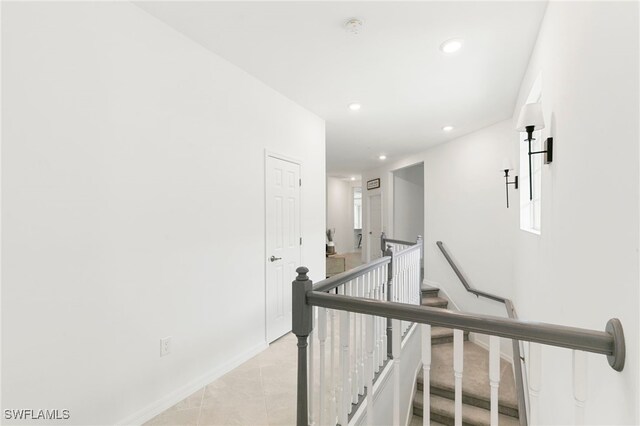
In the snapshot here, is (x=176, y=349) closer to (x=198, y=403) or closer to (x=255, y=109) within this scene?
(x=198, y=403)

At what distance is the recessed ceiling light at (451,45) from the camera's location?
7.86ft

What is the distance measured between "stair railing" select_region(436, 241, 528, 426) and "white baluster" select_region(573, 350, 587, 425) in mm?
2315

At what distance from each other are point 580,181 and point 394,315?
1.00 m

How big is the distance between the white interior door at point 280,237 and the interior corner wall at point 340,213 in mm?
7032

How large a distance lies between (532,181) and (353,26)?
7.19 ft

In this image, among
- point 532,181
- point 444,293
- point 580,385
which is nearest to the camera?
point 580,385

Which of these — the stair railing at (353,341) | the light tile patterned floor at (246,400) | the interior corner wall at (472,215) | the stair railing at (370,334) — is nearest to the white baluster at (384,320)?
the stair railing at (353,341)

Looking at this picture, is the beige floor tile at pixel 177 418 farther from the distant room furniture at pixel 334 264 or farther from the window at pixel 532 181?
the distant room furniture at pixel 334 264

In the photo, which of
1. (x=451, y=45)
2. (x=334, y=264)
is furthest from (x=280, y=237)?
(x=334, y=264)

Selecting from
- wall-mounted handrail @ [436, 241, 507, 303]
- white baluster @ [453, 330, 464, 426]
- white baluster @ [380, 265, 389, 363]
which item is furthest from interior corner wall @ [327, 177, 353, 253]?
white baluster @ [453, 330, 464, 426]

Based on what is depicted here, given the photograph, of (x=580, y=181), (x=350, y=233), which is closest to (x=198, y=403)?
(x=580, y=181)

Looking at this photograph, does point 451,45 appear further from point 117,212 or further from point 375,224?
point 375,224

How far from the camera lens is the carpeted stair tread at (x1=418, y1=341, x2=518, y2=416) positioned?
3639mm

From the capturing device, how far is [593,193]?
1.21m
